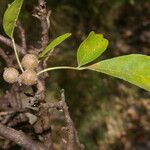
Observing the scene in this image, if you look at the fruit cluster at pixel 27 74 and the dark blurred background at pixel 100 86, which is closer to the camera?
the fruit cluster at pixel 27 74

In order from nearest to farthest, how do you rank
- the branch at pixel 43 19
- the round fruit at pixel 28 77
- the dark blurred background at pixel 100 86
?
1. the round fruit at pixel 28 77
2. the branch at pixel 43 19
3. the dark blurred background at pixel 100 86

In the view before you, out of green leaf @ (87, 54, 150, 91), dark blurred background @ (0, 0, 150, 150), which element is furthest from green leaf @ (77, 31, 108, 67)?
dark blurred background @ (0, 0, 150, 150)

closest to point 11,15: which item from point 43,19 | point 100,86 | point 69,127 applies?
point 43,19

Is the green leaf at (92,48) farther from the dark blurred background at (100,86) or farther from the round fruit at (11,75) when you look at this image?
the dark blurred background at (100,86)

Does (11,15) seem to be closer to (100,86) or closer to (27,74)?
(27,74)

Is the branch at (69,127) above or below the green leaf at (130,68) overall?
below

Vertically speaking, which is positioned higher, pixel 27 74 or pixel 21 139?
pixel 27 74

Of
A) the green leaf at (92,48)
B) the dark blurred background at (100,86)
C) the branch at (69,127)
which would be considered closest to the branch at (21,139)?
the branch at (69,127)

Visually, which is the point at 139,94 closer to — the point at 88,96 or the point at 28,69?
the point at 88,96
